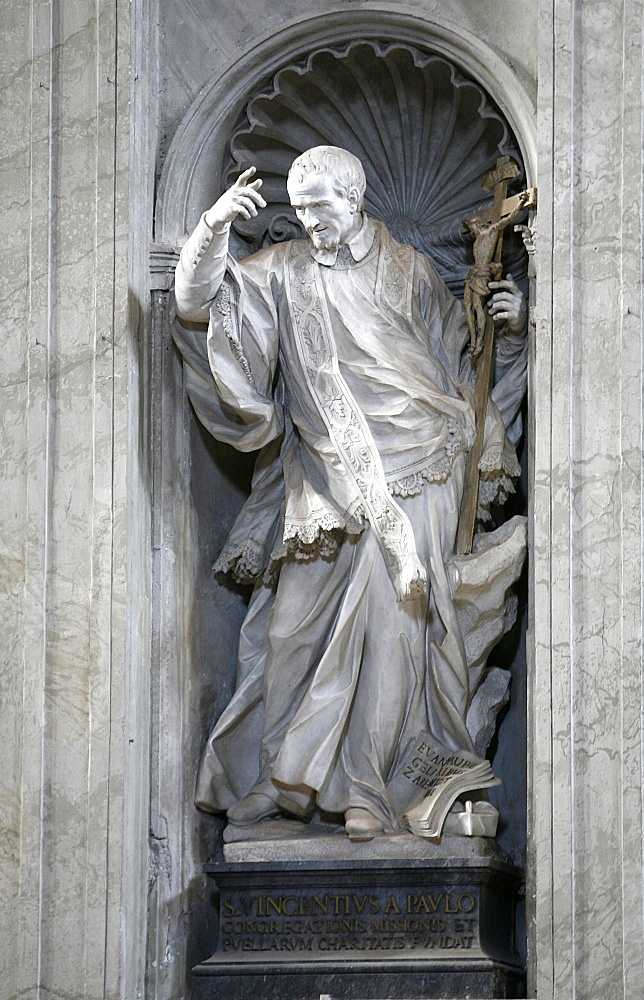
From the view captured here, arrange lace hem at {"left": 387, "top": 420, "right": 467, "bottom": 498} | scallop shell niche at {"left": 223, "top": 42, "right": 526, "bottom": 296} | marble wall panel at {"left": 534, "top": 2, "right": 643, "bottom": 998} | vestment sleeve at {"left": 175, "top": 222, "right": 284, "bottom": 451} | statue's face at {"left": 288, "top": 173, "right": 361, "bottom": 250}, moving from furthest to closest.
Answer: scallop shell niche at {"left": 223, "top": 42, "right": 526, "bottom": 296}
statue's face at {"left": 288, "top": 173, "right": 361, "bottom": 250}
lace hem at {"left": 387, "top": 420, "right": 467, "bottom": 498}
vestment sleeve at {"left": 175, "top": 222, "right": 284, "bottom": 451}
marble wall panel at {"left": 534, "top": 2, "right": 643, "bottom": 998}

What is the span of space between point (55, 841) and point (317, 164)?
2.24 meters

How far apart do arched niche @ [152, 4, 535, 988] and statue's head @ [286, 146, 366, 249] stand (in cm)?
34

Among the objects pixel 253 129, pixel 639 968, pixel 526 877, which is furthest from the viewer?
pixel 253 129

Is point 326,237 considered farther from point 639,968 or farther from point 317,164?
point 639,968

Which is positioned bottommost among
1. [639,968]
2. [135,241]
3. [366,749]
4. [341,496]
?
[639,968]

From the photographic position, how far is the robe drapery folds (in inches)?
291

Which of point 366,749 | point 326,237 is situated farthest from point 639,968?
point 326,237

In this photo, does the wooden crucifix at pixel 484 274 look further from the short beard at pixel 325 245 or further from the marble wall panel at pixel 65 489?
the marble wall panel at pixel 65 489

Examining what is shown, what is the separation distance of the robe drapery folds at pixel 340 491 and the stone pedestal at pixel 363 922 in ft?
0.72

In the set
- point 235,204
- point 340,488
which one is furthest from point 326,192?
point 340,488

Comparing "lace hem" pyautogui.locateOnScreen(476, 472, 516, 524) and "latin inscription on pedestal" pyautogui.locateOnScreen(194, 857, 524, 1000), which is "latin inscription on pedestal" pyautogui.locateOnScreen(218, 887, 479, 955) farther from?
"lace hem" pyautogui.locateOnScreen(476, 472, 516, 524)

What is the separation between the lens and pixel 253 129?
310 inches

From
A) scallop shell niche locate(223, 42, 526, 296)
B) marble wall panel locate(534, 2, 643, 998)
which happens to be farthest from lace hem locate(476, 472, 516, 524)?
scallop shell niche locate(223, 42, 526, 296)

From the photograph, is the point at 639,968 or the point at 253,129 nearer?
the point at 639,968
